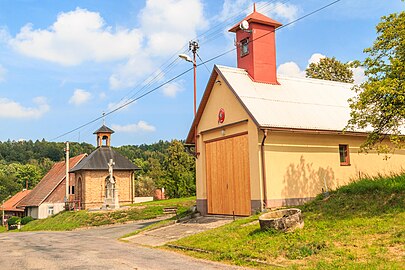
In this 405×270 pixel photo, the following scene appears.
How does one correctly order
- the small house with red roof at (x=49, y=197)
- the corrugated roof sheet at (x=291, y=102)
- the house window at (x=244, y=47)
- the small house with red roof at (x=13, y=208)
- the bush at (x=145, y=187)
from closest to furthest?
1. the corrugated roof sheet at (x=291, y=102)
2. the house window at (x=244, y=47)
3. the small house with red roof at (x=49, y=197)
4. the small house with red roof at (x=13, y=208)
5. the bush at (x=145, y=187)

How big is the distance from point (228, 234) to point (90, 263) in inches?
176

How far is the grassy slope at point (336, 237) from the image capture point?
919cm

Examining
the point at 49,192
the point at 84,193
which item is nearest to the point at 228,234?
the point at 84,193

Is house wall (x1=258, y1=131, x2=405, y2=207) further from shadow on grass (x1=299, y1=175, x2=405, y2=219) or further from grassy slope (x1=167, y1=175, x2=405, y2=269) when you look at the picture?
grassy slope (x1=167, y1=175, x2=405, y2=269)

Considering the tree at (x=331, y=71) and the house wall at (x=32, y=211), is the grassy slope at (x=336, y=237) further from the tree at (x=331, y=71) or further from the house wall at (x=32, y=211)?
the house wall at (x=32, y=211)

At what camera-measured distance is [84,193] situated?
40.5m

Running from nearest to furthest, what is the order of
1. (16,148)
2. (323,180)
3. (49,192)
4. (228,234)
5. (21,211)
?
(228,234), (323,180), (49,192), (21,211), (16,148)

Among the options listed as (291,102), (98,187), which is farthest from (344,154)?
(98,187)

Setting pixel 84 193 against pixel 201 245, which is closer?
pixel 201 245

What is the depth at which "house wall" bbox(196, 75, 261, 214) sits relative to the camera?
17.0m

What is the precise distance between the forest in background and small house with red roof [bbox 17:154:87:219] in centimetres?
1071

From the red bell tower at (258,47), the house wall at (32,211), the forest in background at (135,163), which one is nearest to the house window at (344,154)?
the red bell tower at (258,47)

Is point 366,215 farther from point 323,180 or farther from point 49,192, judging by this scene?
point 49,192

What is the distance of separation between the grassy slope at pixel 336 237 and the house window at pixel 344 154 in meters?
3.80
